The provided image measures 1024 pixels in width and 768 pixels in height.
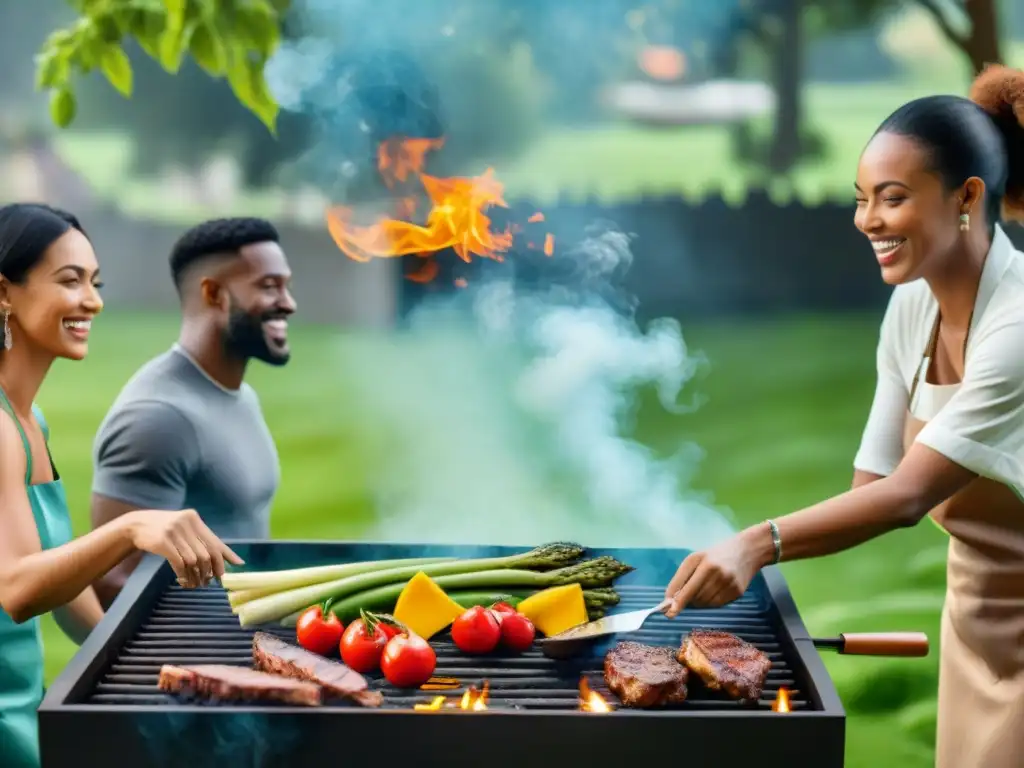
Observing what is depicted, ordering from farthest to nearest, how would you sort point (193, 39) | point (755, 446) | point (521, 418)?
point (521, 418) < point (755, 446) < point (193, 39)

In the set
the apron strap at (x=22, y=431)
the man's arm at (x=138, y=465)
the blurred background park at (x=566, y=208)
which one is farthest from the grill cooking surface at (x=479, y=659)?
the blurred background park at (x=566, y=208)

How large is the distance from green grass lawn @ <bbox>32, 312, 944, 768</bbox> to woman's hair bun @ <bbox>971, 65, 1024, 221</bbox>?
Result: 3.39 meters

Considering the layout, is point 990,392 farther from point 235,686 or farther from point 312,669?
point 235,686

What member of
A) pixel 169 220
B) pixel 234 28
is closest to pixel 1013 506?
pixel 234 28

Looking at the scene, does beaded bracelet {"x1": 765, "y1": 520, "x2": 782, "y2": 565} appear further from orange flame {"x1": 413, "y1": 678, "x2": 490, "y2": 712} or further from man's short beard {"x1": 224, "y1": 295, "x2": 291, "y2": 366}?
man's short beard {"x1": 224, "y1": 295, "x2": 291, "y2": 366}

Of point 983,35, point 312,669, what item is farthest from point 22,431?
point 983,35

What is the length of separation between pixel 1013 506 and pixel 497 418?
498 inches

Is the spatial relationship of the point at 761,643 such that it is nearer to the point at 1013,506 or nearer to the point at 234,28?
the point at 1013,506

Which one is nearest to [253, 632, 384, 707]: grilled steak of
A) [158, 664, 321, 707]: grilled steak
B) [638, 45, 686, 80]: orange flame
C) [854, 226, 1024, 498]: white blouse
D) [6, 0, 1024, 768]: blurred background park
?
[158, 664, 321, 707]: grilled steak

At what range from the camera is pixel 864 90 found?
2370cm

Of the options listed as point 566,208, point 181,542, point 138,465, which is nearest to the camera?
point 181,542

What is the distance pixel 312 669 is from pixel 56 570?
2.36 ft

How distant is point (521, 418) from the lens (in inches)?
649

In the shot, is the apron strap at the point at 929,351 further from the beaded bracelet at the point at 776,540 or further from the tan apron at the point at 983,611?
the beaded bracelet at the point at 776,540
